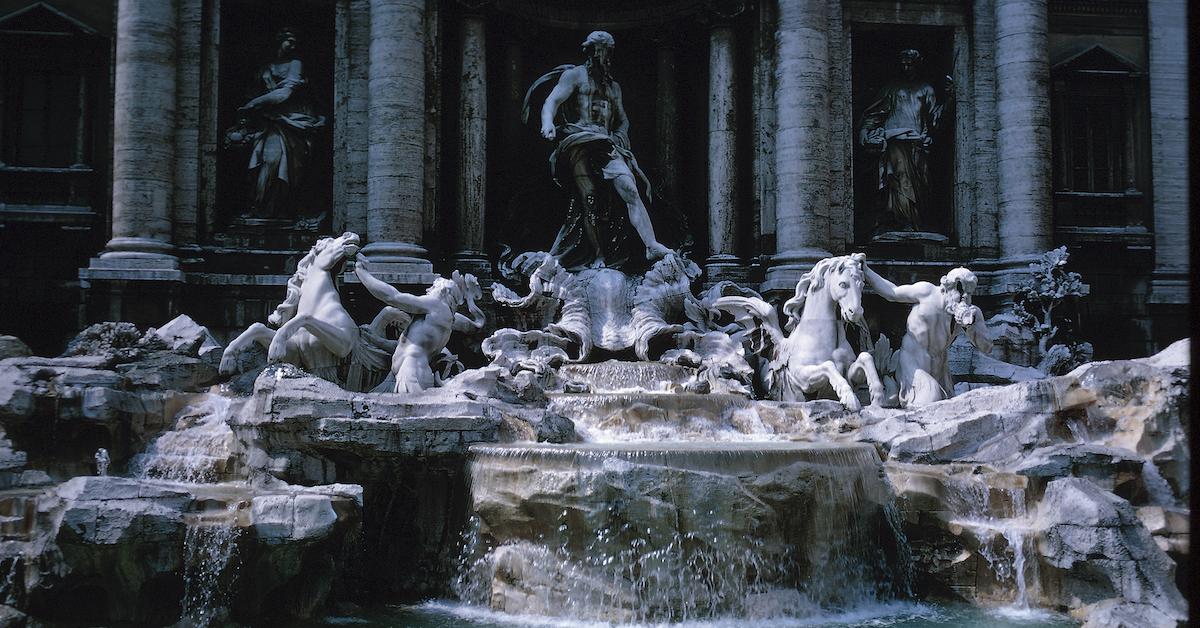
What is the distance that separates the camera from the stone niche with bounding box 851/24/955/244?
1647 cm

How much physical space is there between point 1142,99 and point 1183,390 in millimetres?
9212

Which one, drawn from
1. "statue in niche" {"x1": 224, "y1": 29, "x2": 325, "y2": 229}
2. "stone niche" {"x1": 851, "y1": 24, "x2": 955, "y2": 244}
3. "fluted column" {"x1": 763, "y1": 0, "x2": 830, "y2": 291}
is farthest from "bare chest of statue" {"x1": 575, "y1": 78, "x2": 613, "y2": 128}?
"stone niche" {"x1": 851, "y1": 24, "x2": 955, "y2": 244}

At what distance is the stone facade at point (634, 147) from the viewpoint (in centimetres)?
1445

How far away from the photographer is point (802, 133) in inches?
603

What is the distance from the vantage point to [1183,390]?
30.9 feet

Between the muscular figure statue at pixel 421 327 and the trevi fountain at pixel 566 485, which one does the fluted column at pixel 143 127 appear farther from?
the muscular figure statue at pixel 421 327

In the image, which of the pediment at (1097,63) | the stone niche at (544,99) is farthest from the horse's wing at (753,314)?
the pediment at (1097,63)

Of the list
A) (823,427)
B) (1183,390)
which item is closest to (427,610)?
(823,427)

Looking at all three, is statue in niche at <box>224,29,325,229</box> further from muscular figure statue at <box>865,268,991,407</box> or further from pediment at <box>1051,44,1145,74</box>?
pediment at <box>1051,44,1145,74</box>

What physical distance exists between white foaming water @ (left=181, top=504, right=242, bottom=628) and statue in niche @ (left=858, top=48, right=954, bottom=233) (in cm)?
1106

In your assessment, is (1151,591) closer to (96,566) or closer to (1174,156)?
(96,566)

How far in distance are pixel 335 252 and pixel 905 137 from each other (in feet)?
28.1

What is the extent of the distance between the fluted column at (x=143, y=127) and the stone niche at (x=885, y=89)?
955 cm

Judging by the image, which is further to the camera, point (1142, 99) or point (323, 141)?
point (1142, 99)
